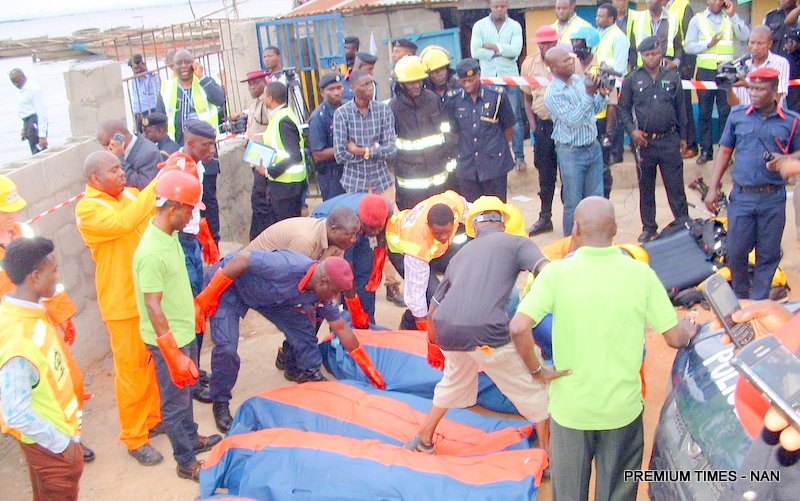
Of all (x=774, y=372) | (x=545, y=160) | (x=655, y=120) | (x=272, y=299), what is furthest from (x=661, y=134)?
(x=774, y=372)

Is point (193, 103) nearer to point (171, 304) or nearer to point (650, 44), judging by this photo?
point (171, 304)

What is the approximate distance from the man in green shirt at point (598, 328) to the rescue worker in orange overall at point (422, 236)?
1.77 metres

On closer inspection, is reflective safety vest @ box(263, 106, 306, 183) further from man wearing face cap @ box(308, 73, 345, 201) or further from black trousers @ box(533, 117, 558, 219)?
black trousers @ box(533, 117, 558, 219)

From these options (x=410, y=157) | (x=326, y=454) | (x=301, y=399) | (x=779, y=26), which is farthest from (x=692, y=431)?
(x=779, y=26)

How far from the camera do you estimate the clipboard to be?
24.1ft

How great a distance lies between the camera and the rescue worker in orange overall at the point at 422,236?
17.6 ft

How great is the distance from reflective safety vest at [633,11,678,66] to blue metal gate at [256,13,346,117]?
11.4 ft

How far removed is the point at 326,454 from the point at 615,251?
1.91 m

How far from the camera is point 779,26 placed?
9039 millimetres

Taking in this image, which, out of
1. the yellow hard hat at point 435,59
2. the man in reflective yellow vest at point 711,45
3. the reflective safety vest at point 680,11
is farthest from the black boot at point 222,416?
the reflective safety vest at point 680,11

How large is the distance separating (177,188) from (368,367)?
179 centimetres

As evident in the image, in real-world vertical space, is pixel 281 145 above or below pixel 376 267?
above

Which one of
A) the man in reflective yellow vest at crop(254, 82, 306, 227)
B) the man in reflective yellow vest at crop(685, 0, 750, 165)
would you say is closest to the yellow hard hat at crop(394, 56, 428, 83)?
the man in reflective yellow vest at crop(254, 82, 306, 227)

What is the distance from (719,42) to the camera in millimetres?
9062
